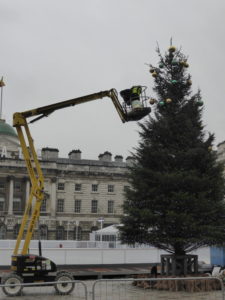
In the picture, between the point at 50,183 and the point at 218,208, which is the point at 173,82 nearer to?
the point at 218,208

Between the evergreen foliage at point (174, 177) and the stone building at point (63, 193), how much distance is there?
47.3 metres

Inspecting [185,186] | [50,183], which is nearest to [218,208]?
[185,186]

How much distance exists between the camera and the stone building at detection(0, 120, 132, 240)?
6744 centimetres

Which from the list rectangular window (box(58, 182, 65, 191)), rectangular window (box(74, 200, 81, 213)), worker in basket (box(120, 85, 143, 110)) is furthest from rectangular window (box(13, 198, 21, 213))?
worker in basket (box(120, 85, 143, 110))

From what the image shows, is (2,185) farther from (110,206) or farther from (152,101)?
(152,101)

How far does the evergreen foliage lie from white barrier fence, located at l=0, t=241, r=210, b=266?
10835 millimetres

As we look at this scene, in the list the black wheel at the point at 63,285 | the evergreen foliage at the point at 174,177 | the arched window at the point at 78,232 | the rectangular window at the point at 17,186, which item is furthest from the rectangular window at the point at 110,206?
the black wheel at the point at 63,285

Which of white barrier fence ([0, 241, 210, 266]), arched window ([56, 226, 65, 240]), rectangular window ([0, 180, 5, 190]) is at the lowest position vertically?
white barrier fence ([0, 241, 210, 266])

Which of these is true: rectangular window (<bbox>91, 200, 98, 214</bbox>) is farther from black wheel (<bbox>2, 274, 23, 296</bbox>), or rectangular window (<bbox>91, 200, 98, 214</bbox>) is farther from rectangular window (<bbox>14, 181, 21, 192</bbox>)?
black wheel (<bbox>2, 274, 23, 296</bbox>)

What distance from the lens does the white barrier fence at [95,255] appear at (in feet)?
93.0

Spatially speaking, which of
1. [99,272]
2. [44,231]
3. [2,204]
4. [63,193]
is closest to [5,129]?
[2,204]

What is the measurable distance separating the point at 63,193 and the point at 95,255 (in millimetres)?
40320

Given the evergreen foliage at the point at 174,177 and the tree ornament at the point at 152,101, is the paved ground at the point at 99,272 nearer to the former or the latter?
the evergreen foliage at the point at 174,177

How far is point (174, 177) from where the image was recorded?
1791 centimetres
